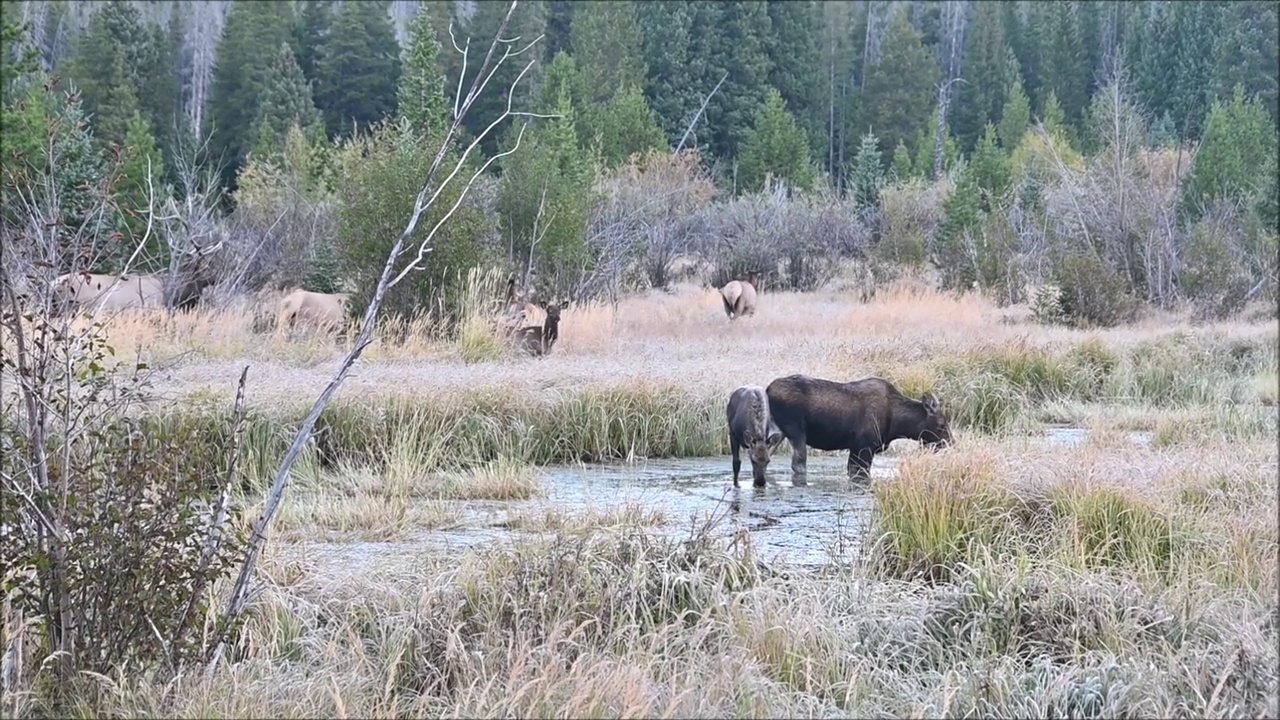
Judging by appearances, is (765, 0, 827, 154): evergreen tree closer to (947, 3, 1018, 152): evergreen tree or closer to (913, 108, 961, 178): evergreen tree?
(947, 3, 1018, 152): evergreen tree

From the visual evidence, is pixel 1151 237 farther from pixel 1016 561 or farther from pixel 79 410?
pixel 79 410

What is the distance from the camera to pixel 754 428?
951cm

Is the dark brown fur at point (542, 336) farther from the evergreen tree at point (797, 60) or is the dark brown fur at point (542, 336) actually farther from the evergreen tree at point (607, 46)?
the evergreen tree at point (797, 60)

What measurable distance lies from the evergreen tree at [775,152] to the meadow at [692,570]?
31.6 metres

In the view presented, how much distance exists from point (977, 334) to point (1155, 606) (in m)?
10.5

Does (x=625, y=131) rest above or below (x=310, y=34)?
below

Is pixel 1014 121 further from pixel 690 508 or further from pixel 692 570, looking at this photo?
pixel 692 570

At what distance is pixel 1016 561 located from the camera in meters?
6.32

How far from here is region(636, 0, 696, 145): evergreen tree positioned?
50.9 m

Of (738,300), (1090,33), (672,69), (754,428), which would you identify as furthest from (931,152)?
(754,428)

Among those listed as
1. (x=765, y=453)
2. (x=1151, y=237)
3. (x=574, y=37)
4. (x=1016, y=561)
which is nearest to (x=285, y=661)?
(x=1016, y=561)

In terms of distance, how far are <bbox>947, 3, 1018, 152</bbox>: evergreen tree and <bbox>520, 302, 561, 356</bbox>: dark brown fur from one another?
154 ft

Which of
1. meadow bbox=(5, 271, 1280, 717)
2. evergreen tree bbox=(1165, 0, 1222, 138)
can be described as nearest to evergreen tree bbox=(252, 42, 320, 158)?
evergreen tree bbox=(1165, 0, 1222, 138)

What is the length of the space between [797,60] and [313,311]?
44.3 meters
